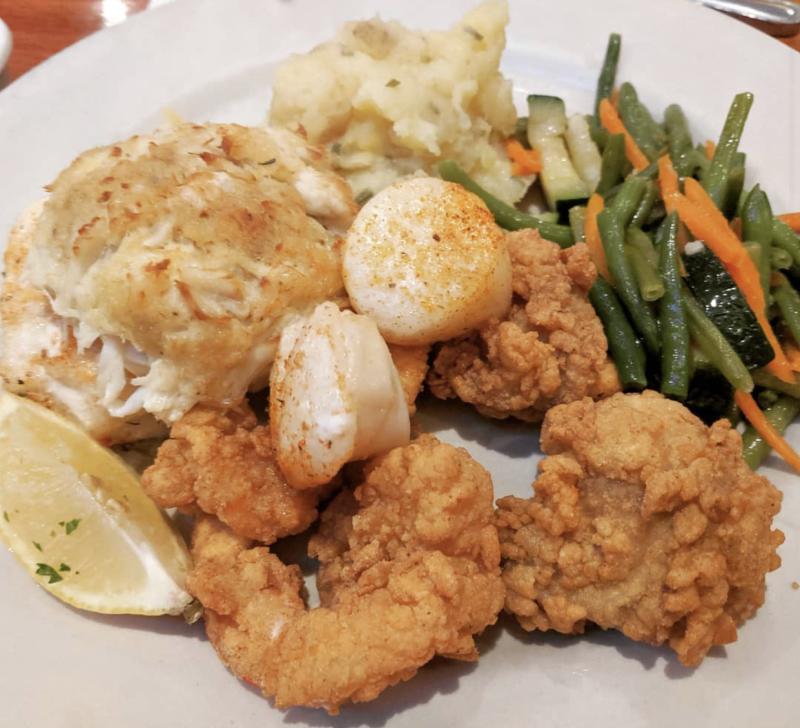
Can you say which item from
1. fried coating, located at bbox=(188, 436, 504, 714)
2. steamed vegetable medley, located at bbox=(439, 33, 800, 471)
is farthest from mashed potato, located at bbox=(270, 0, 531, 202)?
fried coating, located at bbox=(188, 436, 504, 714)

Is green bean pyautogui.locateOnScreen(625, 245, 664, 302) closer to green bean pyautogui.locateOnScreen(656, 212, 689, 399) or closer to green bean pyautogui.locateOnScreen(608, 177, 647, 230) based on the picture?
green bean pyautogui.locateOnScreen(656, 212, 689, 399)

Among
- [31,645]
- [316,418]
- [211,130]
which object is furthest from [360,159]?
[31,645]

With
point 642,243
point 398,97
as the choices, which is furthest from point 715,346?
point 398,97

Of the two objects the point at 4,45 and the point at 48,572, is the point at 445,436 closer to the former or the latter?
the point at 48,572

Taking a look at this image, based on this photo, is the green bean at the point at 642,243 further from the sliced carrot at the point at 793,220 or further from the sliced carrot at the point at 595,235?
the sliced carrot at the point at 793,220

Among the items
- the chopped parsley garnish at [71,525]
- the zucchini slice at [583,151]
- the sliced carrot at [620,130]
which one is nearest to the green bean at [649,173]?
the sliced carrot at [620,130]
